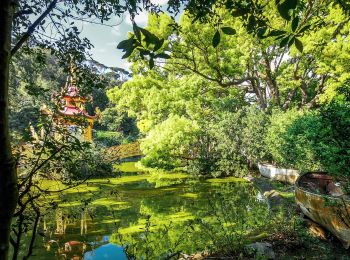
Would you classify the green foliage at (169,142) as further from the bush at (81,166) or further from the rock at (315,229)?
the bush at (81,166)

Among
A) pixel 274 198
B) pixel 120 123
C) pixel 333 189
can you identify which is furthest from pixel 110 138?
pixel 333 189

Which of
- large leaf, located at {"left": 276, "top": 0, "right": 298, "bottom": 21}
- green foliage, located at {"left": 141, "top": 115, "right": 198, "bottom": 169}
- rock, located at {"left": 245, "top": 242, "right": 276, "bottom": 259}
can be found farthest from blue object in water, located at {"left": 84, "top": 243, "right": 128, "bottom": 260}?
green foliage, located at {"left": 141, "top": 115, "right": 198, "bottom": 169}

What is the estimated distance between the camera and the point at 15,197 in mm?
1041

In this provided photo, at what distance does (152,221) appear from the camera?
8.98 meters

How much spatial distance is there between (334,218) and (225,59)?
42.7ft

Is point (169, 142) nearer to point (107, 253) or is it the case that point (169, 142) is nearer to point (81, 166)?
point (107, 253)

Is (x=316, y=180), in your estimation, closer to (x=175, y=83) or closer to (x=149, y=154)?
(x=149, y=154)

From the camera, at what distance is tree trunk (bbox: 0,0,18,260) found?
92 cm

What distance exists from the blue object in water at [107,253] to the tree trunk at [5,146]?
608 centimetres

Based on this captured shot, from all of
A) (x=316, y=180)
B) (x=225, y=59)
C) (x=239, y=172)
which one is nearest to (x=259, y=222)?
(x=316, y=180)

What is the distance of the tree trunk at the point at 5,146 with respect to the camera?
925 millimetres

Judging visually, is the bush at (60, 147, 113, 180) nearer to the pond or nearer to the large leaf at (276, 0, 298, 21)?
the pond

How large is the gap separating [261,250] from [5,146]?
552cm

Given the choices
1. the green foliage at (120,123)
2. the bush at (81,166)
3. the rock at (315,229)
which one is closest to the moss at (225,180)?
the rock at (315,229)
